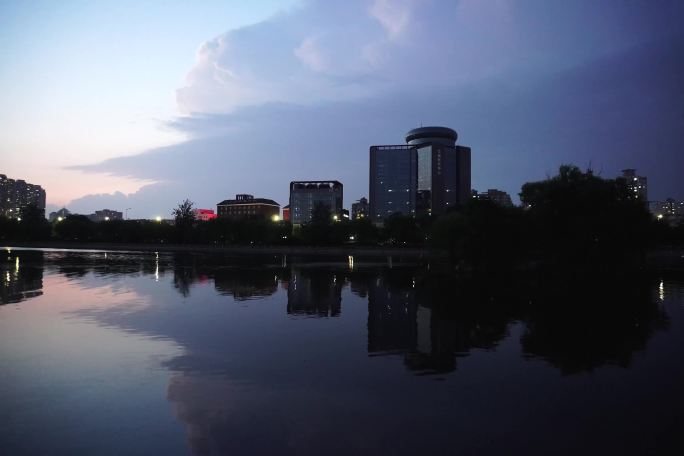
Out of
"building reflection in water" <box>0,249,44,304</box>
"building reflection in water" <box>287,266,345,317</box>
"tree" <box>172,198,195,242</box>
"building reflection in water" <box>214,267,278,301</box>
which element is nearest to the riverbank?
"tree" <box>172,198,195,242</box>

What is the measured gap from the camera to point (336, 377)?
13016 millimetres

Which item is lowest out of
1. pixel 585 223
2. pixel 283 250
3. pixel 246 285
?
pixel 246 285

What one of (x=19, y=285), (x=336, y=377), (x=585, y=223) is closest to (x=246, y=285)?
(x=19, y=285)

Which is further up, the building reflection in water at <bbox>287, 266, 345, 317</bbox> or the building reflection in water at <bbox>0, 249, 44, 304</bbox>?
the building reflection in water at <bbox>0, 249, 44, 304</bbox>

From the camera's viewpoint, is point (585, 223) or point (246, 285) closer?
point (246, 285)

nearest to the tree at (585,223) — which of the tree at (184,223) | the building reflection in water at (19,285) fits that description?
the building reflection in water at (19,285)

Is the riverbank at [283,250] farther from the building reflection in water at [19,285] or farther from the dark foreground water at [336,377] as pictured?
the dark foreground water at [336,377]

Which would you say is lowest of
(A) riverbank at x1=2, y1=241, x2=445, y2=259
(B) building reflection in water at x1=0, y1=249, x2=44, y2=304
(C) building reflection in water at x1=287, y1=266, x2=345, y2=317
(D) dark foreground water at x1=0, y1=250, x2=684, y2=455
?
(D) dark foreground water at x1=0, y1=250, x2=684, y2=455

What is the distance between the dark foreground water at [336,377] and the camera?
364 inches

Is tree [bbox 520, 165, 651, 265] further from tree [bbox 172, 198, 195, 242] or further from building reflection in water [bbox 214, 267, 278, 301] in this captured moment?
tree [bbox 172, 198, 195, 242]

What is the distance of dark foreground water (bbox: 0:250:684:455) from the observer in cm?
923

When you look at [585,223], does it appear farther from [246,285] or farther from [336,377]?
[336,377]

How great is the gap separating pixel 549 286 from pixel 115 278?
1337 inches

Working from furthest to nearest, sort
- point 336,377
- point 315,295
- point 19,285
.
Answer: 1. point 19,285
2. point 315,295
3. point 336,377
